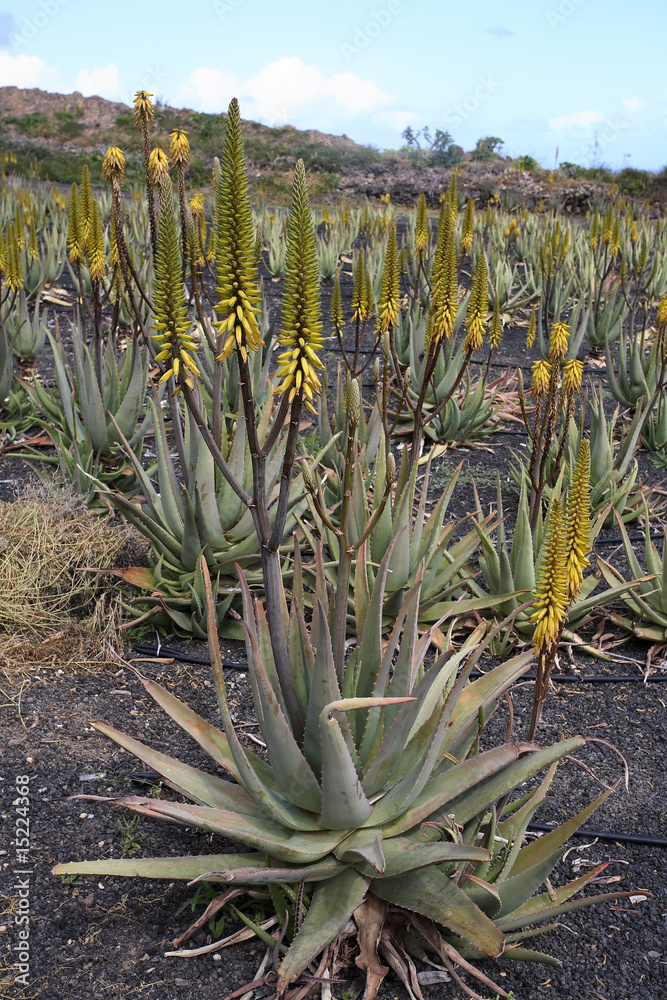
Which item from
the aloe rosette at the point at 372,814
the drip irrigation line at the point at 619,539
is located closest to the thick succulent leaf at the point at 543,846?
the aloe rosette at the point at 372,814

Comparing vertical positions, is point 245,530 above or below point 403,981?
above

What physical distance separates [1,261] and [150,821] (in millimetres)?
4023

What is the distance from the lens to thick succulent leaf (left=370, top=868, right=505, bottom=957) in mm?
1755

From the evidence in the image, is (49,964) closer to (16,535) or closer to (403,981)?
(403,981)

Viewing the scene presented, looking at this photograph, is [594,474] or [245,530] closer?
[245,530]

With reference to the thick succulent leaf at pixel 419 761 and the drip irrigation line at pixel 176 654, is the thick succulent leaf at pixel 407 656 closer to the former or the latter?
the thick succulent leaf at pixel 419 761

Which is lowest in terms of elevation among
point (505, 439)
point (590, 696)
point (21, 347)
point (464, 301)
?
point (590, 696)

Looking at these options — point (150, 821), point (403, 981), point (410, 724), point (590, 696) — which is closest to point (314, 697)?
point (410, 724)

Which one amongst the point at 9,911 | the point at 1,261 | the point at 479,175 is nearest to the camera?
the point at 9,911

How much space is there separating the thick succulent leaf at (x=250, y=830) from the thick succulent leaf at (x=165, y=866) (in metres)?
0.09

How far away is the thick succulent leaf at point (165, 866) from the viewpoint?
189cm

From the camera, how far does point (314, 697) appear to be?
1917mm

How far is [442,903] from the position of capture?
1846mm

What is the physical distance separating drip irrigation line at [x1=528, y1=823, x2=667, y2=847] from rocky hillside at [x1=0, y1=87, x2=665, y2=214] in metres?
13.2
